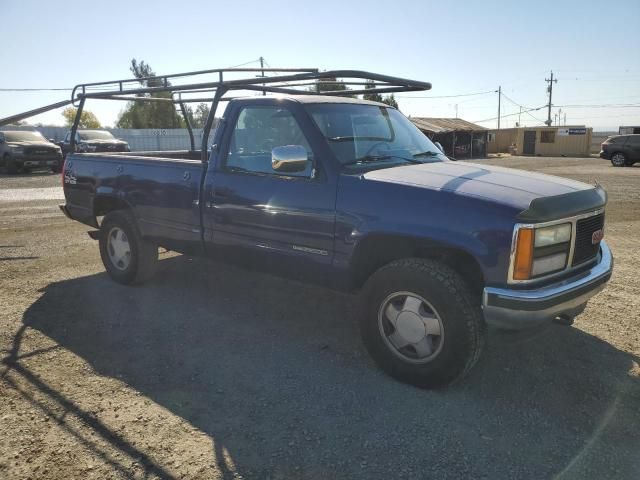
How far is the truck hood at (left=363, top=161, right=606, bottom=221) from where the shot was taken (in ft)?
9.87

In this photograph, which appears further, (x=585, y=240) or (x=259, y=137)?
(x=259, y=137)

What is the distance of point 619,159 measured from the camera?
25.5 m

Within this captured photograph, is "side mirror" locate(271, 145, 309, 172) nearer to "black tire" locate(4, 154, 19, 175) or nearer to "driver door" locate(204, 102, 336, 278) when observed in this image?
"driver door" locate(204, 102, 336, 278)

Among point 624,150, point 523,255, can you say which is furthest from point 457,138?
point 523,255

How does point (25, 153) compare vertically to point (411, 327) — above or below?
above

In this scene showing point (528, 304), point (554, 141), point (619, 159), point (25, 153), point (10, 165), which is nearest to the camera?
point (528, 304)

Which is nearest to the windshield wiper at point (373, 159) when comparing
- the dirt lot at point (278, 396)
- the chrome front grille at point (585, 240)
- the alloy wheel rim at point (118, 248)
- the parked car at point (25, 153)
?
Result: the chrome front grille at point (585, 240)

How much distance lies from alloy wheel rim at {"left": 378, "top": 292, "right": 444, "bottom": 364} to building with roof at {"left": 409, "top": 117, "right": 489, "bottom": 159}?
3108cm

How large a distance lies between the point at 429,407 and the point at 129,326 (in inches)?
105

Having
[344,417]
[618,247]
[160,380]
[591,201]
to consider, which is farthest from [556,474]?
[618,247]

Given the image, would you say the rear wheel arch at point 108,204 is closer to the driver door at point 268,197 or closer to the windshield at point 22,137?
the driver door at point 268,197

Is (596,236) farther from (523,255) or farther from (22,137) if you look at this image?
(22,137)

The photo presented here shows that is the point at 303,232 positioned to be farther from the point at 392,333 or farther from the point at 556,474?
the point at 556,474

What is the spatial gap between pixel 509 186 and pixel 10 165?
70.0 feet
